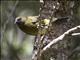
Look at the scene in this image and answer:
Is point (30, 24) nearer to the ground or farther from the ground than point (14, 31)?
farther from the ground

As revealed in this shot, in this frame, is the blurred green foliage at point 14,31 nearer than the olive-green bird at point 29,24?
No

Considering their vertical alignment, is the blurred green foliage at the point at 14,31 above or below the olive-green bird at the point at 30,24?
below

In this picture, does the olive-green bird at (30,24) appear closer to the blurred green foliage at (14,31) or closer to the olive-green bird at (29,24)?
the olive-green bird at (29,24)

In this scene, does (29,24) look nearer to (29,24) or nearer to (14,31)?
(29,24)

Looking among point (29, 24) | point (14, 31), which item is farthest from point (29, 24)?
point (14, 31)

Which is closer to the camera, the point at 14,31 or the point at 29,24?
the point at 29,24

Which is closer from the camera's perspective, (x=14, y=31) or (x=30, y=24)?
(x=30, y=24)

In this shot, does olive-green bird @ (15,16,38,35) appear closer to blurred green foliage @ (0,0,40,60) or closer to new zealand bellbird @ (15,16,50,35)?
new zealand bellbird @ (15,16,50,35)

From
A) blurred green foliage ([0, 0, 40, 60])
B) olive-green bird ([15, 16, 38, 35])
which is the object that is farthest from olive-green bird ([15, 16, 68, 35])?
blurred green foliage ([0, 0, 40, 60])

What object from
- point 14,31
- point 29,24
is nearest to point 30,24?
point 29,24

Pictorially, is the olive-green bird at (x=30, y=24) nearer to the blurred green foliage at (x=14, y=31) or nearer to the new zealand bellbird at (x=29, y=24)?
the new zealand bellbird at (x=29, y=24)

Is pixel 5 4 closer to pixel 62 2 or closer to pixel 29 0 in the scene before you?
pixel 29 0

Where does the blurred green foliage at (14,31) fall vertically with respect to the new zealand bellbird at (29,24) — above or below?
below

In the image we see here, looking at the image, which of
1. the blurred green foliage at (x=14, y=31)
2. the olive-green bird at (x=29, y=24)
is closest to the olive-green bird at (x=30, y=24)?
the olive-green bird at (x=29, y=24)
